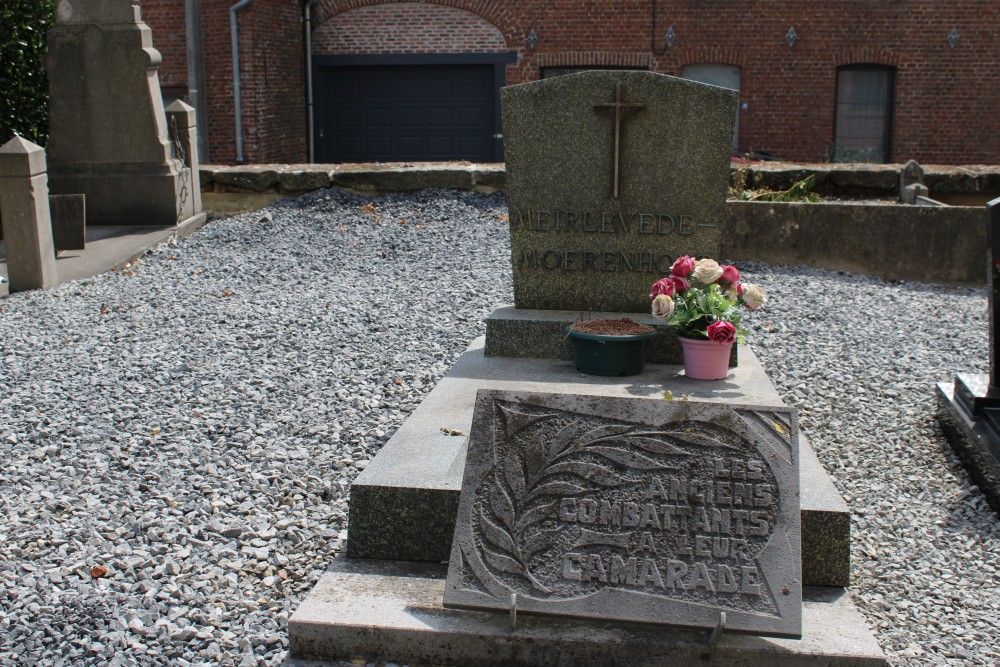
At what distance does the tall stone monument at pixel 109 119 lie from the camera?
991 centimetres

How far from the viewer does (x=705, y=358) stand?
4.59 metres

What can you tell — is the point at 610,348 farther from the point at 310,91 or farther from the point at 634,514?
the point at 310,91

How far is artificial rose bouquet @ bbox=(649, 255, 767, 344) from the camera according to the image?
178 inches

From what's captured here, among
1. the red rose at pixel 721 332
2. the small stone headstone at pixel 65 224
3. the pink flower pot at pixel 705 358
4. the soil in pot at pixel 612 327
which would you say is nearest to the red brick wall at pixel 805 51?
the small stone headstone at pixel 65 224

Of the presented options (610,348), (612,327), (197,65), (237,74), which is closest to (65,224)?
(612,327)

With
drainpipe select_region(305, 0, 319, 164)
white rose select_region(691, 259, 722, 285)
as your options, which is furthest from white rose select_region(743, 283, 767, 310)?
drainpipe select_region(305, 0, 319, 164)

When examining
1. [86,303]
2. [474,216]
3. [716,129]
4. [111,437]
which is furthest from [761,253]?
[111,437]

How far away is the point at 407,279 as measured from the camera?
7871mm

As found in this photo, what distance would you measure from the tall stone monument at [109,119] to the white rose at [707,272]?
693cm

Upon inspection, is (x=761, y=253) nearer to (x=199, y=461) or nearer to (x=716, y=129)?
(x=716, y=129)

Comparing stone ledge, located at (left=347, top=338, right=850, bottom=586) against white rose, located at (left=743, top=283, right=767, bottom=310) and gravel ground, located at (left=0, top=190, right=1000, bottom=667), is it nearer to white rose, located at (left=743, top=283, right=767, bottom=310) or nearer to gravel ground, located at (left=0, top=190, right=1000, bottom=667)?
gravel ground, located at (left=0, top=190, right=1000, bottom=667)

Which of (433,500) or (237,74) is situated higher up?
(237,74)

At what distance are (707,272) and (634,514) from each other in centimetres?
192

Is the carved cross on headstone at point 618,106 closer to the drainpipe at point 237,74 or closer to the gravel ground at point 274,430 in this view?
the gravel ground at point 274,430
